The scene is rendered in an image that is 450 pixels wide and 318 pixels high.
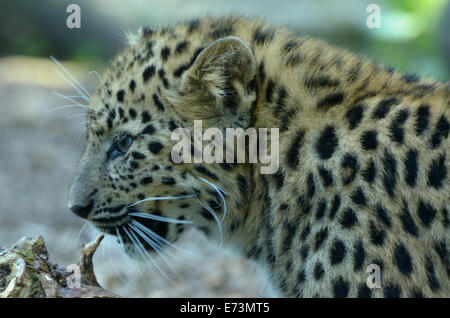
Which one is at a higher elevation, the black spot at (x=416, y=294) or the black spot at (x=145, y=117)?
the black spot at (x=145, y=117)

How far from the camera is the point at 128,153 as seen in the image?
4.82 m

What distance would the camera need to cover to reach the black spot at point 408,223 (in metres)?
4.09

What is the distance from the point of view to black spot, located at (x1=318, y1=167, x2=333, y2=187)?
4301 mm

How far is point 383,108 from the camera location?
4387mm

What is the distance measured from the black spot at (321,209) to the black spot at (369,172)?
1.10 feet

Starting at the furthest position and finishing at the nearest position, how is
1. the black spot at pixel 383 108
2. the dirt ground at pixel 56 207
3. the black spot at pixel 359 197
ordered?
the dirt ground at pixel 56 207
the black spot at pixel 383 108
the black spot at pixel 359 197

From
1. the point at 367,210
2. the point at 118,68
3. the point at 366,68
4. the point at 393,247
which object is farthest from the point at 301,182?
the point at 118,68

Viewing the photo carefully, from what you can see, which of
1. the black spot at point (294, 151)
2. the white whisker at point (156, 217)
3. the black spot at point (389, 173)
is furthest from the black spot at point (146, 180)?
the black spot at point (389, 173)

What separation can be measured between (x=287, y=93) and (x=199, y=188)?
1.01 meters

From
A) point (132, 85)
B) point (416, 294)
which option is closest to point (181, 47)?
point (132, 85)

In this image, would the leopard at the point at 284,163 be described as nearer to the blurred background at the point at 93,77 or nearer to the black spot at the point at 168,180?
the black spot at the point at 168,180
